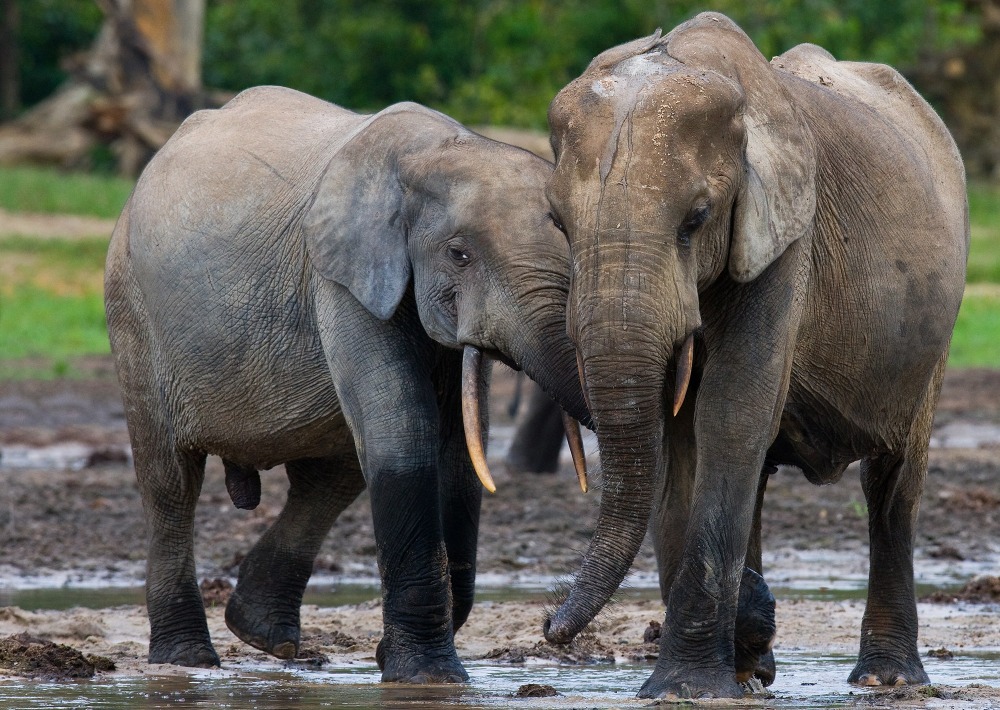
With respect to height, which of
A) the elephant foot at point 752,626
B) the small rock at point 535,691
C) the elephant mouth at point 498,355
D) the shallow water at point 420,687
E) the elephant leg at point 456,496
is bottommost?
the shallow water at point 420,687

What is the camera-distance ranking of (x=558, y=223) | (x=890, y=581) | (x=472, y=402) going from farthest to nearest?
1. (x=890, y=581)
2. (x=472, y=402)
3. (x=558, y=223)

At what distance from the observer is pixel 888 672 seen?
6.55m

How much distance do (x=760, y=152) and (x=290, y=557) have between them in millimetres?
2942

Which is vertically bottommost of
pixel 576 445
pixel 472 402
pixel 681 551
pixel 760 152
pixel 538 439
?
pixel 681 551

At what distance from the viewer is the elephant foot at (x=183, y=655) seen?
7148 millimetres

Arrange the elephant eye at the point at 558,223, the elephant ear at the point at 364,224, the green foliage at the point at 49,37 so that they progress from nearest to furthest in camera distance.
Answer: the elephant eye at the point at 558,223 < the elephant ear at the point at 364,224 < the green foliage at the point at 49,37

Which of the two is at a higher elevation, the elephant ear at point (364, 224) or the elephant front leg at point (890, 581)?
→ the elephant ear at point (364, 224)

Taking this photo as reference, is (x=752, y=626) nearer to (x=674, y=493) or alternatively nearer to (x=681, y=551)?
(x=681, y=551)

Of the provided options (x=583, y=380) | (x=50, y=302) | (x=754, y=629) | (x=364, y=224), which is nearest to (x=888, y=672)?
(x=754, y=629)

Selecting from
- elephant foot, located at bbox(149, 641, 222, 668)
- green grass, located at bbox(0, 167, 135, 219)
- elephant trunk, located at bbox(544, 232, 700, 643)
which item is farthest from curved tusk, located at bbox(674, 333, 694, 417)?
green grass, located at bbox(0, 167, 135, 219)

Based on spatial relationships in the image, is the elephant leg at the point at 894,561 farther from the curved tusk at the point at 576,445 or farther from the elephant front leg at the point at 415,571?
the elephant front leg at the point at 415,571

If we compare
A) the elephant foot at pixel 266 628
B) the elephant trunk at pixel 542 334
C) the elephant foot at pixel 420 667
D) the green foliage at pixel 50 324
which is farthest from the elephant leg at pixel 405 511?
the green foliage at pixel 50 324

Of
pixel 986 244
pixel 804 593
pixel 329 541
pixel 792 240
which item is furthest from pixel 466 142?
pixel 986 244

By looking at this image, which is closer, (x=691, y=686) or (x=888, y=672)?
(x=691, y=686)
